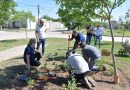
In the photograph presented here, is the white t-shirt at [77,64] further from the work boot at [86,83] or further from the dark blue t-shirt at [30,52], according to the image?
the dark blue t-shirt at [30,52]

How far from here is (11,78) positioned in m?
9.85

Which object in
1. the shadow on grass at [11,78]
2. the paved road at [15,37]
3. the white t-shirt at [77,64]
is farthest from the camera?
the paved road at [15,37]

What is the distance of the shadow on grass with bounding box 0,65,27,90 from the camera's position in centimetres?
915

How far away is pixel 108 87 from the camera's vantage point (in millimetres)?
10039

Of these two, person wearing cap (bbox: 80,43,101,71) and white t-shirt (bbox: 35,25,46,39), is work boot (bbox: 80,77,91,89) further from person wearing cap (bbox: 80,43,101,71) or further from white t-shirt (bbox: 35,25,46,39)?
white t-shirt (bbox: 35,25,46,39)

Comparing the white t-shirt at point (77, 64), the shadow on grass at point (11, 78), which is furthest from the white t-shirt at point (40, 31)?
the white t-shirt at point (77, 64)

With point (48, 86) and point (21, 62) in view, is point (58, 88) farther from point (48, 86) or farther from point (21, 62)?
point (21, 62)

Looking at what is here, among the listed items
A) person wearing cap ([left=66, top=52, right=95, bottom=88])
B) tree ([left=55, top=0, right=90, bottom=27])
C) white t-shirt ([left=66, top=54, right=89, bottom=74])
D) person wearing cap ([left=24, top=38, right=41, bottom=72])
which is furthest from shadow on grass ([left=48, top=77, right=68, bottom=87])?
tree ([left=55, top=0, right=90, bottom=27])

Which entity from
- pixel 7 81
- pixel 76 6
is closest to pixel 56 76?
pixel 7 81

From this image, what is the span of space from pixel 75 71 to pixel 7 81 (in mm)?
2028

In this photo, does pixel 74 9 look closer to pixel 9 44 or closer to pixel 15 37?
pixel 9 44

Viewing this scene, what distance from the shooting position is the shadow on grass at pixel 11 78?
30.0 feet

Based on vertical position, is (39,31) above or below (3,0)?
below

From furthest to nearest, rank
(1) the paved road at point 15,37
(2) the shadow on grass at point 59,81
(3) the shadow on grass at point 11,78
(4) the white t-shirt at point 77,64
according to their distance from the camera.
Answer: (1) the paved road at point 15,37 → (2) the shadow on grass at point 59,81 → (4) the white t-shirt at point 77,64 → (3) the shadow on grass at point 11,78
